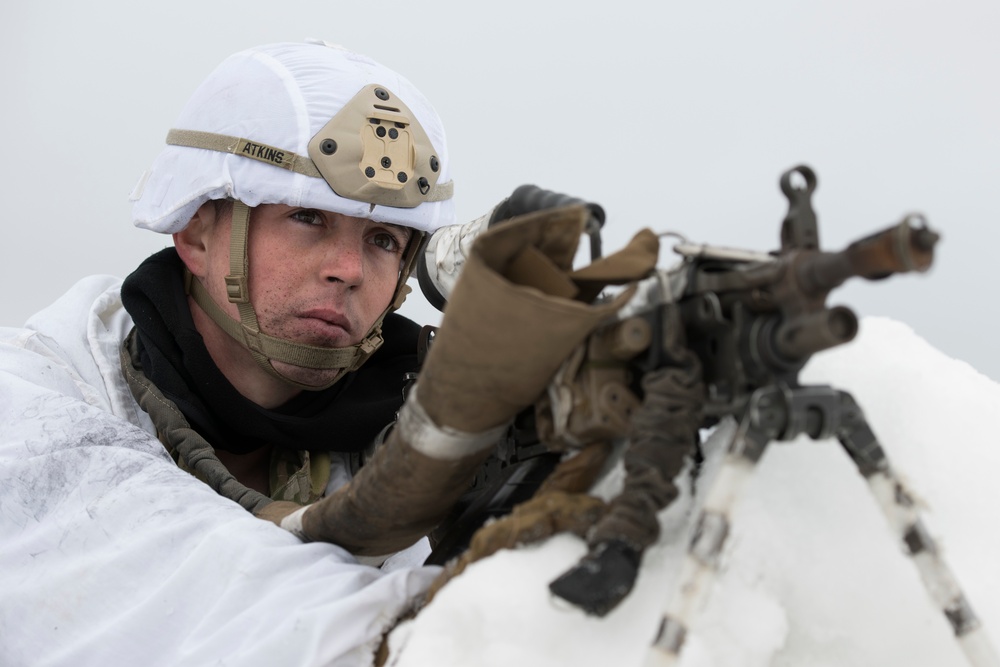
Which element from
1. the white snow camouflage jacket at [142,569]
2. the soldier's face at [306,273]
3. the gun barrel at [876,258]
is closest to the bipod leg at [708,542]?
the gun barrel at [876,258]

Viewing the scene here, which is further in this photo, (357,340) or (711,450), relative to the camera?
(357,340)

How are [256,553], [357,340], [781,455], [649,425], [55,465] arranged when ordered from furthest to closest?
1. [357,340]
2. [55,465]
3. [256,553]
4. [781,455]
5. [649,425]

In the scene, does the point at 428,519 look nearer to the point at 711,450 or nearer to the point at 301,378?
the point at 711,450

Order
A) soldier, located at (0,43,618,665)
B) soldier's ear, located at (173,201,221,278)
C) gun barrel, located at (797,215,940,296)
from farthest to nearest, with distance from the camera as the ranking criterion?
1. soldier's ear, located at (173,201,221,278)
2. soldier, located at (0,43,618,665)
3. gun barrel, located at (797,215,940,296)

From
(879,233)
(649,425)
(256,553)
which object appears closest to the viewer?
(879,233)

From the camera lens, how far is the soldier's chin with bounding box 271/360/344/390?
5.91 feet

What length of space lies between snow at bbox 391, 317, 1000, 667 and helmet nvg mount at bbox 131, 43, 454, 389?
3.34 ft

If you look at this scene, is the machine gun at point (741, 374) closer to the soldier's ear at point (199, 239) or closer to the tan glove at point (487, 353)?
the tan glove at point (487, 353)

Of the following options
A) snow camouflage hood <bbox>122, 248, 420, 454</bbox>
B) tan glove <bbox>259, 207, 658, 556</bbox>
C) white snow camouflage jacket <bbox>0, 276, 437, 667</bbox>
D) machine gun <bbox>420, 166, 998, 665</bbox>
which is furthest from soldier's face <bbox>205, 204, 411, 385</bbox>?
machine gun <bbox>420, 166, 998, 665</bbox>

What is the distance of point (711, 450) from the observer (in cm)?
88

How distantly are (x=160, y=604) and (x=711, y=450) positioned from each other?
26.8 inches

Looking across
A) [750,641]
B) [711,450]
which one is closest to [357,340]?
[711,450]

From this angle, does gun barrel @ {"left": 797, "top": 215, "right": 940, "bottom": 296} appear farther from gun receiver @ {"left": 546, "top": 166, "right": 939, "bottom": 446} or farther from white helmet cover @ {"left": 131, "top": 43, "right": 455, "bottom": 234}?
white helmet cover @ {"left": 131, "top": 43, "right": 455, "bottom": 234}

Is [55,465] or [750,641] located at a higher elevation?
[750,641]
